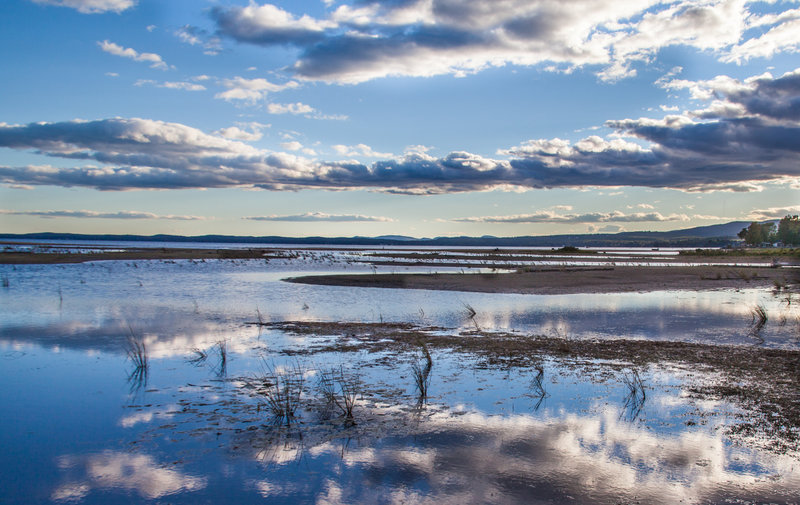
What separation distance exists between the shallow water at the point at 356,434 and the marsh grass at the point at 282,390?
18 centimetres

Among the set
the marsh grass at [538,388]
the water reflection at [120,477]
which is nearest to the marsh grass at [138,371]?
the water reflection at [120,477]

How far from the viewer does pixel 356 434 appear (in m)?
7.67

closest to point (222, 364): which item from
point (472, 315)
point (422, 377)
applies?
point (422, 377)

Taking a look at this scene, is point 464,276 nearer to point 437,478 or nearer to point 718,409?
point 718,409

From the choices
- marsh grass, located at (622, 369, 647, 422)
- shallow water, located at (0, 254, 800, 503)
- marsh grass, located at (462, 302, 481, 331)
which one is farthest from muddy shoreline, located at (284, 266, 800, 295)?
marsh grass, located at (622, 369, 647, 422)

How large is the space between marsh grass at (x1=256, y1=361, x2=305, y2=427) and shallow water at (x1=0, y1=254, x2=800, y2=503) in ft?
0.60

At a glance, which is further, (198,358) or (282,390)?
(198,358)

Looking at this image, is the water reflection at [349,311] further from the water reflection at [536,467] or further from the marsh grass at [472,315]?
the water reflection at [536,467]

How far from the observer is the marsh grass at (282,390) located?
8273 millimetres

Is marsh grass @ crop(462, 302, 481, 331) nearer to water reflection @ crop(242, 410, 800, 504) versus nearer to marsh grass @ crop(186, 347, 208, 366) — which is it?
marsh grass @ crop(186, 347, 208, 366)

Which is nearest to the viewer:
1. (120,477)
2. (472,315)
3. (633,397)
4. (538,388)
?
(120,477)

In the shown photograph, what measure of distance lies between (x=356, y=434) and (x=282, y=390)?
2.61m

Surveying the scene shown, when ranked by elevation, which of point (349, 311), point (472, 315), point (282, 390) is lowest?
point (349, 311)

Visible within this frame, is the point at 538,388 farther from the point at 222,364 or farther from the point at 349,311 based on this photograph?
the point at 349,311
